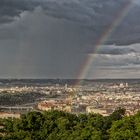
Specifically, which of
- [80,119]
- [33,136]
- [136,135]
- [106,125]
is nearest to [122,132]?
→ [136,135]

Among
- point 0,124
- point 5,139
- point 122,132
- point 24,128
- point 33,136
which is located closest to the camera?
point 122,132

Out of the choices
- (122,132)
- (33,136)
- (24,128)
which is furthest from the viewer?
(24,128)

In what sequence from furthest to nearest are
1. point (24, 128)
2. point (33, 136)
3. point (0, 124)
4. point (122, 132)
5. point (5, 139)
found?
1. point (0, 124)
2. point (24, 128)
3. point (33, 136)
4. point (5, 139)
5. point (122, 132)

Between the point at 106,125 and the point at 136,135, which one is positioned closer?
the point at 136,135

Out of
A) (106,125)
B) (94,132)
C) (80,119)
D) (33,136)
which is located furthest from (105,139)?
(80,119)

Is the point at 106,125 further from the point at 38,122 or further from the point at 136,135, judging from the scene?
the point at 136,135

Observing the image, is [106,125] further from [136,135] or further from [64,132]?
[136,135]
